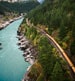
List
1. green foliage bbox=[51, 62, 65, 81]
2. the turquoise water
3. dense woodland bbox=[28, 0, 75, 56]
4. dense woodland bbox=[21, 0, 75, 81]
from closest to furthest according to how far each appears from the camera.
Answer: green foliage bbox=[51, 62, 65, 81] < dense woodland bbox=[21, 0, 75, 81] < the turquoise water < dense woodland bbox=[28, 0, 75, 56]

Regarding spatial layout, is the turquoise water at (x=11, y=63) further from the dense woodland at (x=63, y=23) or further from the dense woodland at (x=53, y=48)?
the dense woodland at (x=63, y=23)

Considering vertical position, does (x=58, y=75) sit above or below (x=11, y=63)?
below

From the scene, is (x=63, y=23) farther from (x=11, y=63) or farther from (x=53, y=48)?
(x=11, y=63)

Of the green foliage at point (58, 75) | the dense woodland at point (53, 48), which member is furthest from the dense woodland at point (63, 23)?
the green foliage at point (58, 75)

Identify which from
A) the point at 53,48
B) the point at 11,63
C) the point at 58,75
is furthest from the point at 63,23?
the point at 58,75

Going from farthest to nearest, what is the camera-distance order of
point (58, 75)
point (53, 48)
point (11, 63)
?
point (11, 63) < point (53, 48) < point (58, 75)

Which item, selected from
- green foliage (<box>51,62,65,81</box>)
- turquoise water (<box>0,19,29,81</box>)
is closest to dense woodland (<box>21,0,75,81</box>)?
green foliage (<box>51,62,65,81</box>)

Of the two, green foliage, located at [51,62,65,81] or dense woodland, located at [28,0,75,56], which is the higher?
dense woodland, located at [28,0,75,56]

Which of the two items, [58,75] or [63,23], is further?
[63,23]

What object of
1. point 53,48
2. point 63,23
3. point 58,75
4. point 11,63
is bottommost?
point 58,75

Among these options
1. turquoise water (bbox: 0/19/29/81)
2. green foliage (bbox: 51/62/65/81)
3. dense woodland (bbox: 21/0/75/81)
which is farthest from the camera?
turquoise water (bbox: 0/19/29/81)

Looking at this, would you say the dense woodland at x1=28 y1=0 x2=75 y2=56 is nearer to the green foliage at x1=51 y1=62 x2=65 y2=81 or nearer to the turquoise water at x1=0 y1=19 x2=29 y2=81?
the green foliage at x1=51 y1=62 x2=65 y2=81

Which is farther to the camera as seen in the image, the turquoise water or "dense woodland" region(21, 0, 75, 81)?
the turquoise water
